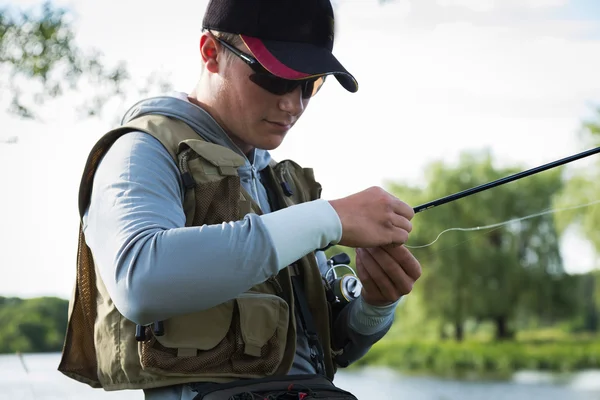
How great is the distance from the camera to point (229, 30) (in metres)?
1.80

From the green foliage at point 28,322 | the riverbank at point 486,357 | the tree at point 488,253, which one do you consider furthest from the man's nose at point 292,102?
the riverbank at point 486,357

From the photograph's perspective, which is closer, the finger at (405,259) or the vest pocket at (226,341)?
the vest pocket at (226,341)

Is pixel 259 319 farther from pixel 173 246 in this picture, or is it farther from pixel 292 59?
pixel 292 59

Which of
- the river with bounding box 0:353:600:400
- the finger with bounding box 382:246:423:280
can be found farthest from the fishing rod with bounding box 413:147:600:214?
the river with bounding box 0:353:600:400

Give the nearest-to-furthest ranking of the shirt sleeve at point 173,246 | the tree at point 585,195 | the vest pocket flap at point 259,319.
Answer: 1. the shirt sleeve at point 173,246
2. the vest pocket flap at point 259,319
3. the tree at point 585,195

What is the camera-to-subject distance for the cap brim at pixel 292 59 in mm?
1746

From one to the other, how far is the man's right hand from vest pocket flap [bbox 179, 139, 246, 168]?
26cm

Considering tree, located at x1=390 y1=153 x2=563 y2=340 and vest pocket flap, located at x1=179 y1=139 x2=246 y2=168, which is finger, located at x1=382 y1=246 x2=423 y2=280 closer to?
vest pocket flap, located at x1=179 y1=139 x2=246 y2=168

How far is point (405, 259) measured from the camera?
1.86 metres

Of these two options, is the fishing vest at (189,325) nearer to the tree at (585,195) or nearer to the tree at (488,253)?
the tree at (585,195)

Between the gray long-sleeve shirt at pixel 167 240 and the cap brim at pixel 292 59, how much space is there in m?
0.30

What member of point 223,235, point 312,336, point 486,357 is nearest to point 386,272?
point 312,336

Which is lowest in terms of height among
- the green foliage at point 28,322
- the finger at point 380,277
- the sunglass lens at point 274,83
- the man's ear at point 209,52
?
the green foliage at point 28,322

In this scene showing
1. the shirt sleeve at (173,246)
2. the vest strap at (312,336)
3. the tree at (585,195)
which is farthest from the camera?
the tree at (585,195)
